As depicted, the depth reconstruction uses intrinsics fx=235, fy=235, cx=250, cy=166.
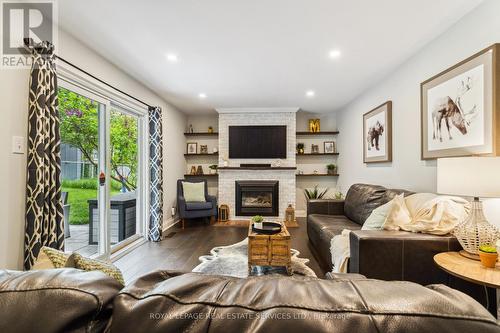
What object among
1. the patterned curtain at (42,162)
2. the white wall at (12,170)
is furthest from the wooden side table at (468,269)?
the white wall at (12,170)

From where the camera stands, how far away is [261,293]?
50 centimetres

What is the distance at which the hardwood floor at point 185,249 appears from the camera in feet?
9.38

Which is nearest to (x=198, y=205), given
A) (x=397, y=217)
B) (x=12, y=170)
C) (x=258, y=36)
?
(x=12, y=170)

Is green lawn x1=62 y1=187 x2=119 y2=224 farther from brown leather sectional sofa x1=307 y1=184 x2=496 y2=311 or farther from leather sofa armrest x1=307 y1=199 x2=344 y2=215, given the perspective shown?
Result: leather sofa armrest x1=307 y1=199 x2=344 y2=215

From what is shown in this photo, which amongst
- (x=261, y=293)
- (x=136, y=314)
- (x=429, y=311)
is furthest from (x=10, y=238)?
(x=429, y=311)

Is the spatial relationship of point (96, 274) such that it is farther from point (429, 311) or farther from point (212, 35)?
point (212, 35)

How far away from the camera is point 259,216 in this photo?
297 centimetres

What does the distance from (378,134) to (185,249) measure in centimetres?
343

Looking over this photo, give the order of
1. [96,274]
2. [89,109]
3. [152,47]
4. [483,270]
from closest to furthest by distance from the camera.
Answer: [96,274], [483,270], [152,47], [89,109]

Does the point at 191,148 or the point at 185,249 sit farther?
the point at 191,148

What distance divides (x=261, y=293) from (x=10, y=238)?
2326 mm

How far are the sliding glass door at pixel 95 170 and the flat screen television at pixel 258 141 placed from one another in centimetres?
228

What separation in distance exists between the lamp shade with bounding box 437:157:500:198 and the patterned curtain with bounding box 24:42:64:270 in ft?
9.90

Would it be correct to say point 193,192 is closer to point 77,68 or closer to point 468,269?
point 77,68
